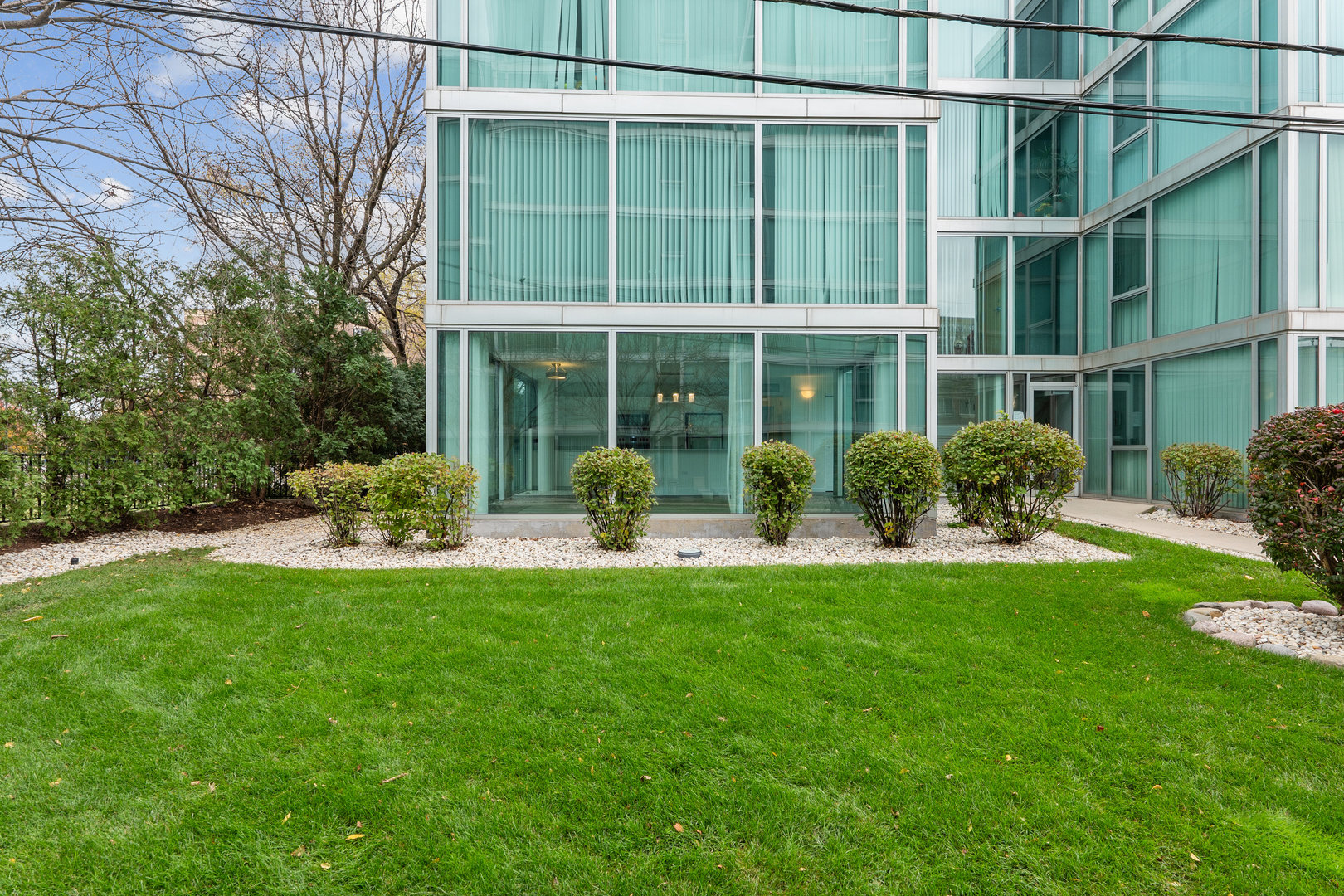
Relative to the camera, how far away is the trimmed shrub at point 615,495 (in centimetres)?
662

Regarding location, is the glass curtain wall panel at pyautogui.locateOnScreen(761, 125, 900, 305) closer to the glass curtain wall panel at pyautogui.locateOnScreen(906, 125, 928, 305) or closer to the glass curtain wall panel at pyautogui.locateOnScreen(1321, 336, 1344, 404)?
the glass curtain wall panel at pyautogui.locateOnScreen(906, 125, 928, 305)

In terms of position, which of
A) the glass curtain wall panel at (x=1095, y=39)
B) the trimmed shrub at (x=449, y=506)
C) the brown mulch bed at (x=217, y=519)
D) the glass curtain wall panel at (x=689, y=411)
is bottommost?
the brown mulch bed at (x=217, y=519)

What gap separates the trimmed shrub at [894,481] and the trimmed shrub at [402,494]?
4.53m

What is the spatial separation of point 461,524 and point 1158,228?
1266 centimetres

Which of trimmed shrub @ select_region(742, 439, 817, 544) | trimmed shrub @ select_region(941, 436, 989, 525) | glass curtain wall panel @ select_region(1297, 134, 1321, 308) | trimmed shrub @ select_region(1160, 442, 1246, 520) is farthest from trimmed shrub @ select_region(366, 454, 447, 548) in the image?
glass curtain wall panel @ select_region(1297, 134, 1321, 308)

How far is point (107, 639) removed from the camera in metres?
3.91

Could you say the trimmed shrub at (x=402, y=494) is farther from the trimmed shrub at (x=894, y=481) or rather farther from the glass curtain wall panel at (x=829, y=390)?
the trimmed shrub at (x=894, y=481)

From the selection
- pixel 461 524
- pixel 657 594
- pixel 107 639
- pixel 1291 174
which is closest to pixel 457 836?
pixel 657 594

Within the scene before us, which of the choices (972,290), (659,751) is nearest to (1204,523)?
(972,290)

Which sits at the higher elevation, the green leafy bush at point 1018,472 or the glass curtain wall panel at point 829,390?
the glass curtain wall panel at point 829,390

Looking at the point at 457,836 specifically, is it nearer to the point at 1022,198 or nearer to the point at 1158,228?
the point at 1158,228

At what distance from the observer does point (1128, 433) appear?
1156cm

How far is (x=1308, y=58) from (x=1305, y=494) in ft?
28.1

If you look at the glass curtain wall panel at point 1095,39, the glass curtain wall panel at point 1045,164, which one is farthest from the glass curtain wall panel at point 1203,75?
the glass curtain wall panel at point 1045,164
